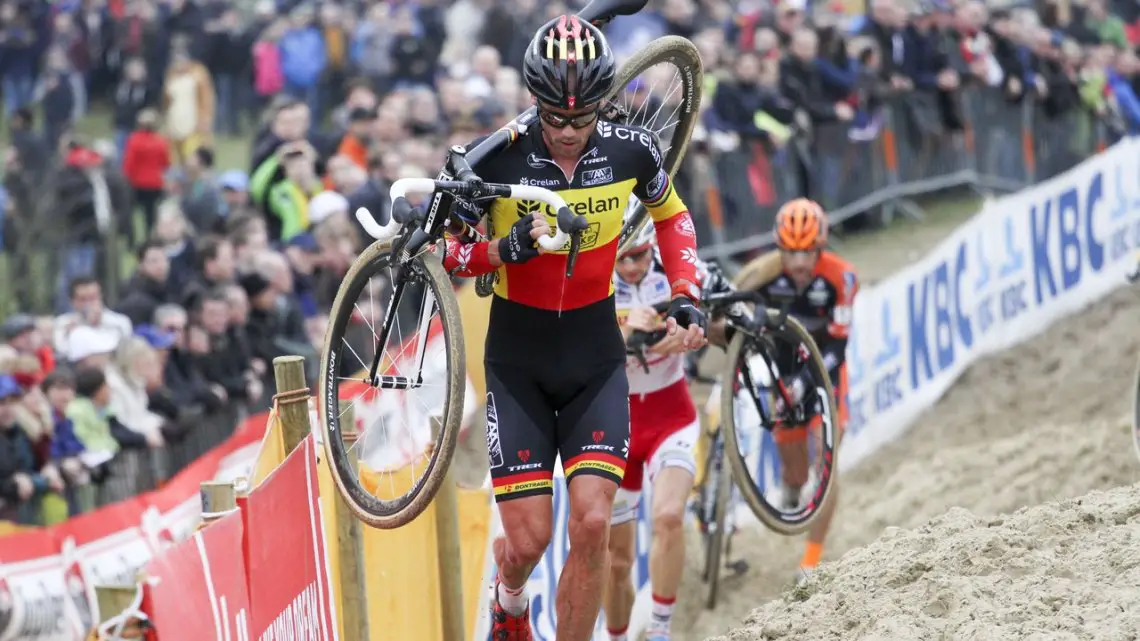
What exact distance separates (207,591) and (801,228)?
5.33m

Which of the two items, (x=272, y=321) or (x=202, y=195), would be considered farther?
(x=202, y=195)

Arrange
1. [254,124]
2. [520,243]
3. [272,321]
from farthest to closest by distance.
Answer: [254,124], [272,321], [520,243]

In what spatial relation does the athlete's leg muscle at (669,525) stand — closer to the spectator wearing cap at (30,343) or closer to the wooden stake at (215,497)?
the wooden stake at (215,497)

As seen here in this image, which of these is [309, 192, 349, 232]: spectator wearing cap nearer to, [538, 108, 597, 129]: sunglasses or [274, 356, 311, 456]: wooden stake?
[274, 356, 311, 456]: wooden stake

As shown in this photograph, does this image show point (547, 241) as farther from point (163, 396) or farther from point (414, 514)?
point (163, 396)

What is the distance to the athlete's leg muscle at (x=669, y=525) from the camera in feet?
32.6

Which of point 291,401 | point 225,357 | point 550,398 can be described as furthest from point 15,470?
point 550,398

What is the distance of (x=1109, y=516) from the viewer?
784 cm

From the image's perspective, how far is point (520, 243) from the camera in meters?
7.32

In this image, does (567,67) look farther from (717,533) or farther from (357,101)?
(357,101)

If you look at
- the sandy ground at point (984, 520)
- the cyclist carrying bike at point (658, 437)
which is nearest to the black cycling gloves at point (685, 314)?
the sandy ground at point (984, 520)

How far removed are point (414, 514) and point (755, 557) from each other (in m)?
6.59

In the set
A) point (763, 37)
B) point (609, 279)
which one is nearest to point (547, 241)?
point (609, 279)

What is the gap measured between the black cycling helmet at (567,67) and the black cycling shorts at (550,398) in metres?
0.96
